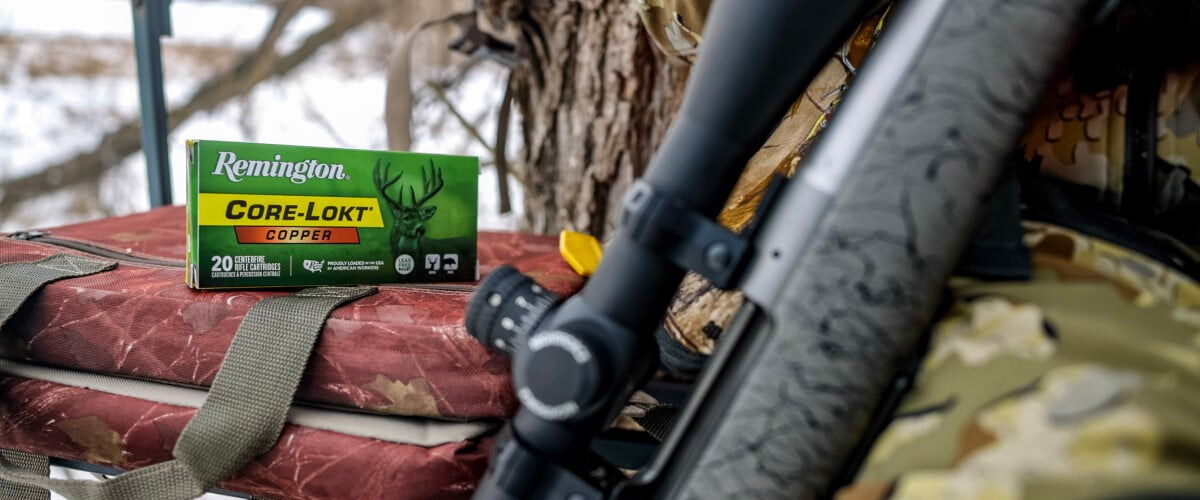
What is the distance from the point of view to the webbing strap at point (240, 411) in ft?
1.60

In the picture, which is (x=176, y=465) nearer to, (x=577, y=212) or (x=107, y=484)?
(x=107, y=484)

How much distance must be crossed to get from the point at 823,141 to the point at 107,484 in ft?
1.74

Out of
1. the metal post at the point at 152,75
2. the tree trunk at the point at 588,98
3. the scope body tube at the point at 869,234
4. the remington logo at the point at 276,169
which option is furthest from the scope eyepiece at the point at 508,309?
the metal post at the point at 152,75

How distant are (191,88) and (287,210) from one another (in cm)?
159

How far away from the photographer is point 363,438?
498mm

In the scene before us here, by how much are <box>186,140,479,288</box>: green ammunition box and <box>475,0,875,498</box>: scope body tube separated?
0.26 meters

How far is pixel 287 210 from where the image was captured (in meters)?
0.55

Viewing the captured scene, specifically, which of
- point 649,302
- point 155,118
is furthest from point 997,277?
point 155,118

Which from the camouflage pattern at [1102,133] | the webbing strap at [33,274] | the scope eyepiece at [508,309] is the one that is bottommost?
the webbing strap at [33,274]

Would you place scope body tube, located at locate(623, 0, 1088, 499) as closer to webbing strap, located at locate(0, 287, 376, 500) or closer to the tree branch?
webbing strap, located at locate(0, 287, 376, 500)

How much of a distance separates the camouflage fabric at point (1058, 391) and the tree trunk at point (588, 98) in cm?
69

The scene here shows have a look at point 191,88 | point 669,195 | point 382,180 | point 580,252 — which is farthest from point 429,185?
point 191,88

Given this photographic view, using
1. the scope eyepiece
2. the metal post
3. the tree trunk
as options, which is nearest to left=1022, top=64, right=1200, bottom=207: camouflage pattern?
the scope eyepiece

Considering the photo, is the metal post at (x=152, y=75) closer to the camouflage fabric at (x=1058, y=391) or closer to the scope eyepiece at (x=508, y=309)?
the scope eyepiece at (x=508, y=309)
